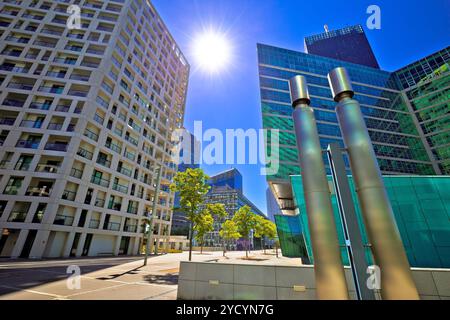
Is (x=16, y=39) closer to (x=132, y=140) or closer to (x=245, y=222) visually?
(x=132, y=140)

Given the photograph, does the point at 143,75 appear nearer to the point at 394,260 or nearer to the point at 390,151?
the point at 394,260

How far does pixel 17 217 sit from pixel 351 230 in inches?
1180

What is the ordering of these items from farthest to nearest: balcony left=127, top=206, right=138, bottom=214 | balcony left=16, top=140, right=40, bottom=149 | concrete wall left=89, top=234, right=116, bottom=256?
balcony left=127, top=206, right=138, bottom=214
concrete wall left=89, top=234, right=116, bottom=256
balcony left=16, top=140, right=40, bottom=149

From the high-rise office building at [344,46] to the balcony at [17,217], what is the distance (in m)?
105

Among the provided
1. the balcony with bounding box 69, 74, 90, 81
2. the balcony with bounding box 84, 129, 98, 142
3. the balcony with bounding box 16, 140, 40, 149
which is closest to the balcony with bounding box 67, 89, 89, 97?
the balcony with bounding box 69, 74, 90, 81

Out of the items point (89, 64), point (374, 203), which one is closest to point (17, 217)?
point (89, 64)

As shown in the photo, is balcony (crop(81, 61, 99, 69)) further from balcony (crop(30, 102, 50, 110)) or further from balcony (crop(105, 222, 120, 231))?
balcony (crop(105, 222, 120, 231))

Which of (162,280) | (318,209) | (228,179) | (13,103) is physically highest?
(228,179)

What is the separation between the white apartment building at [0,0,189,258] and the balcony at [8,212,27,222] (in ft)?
0.31

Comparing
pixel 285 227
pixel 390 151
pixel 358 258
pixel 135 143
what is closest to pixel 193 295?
pixel 358 258

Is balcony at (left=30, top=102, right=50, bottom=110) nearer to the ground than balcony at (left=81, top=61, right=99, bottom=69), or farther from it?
nearer to the ground

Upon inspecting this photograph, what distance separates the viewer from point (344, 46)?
3521 inches

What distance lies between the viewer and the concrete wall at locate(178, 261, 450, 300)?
4.84 m

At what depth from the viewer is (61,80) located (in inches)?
1067
